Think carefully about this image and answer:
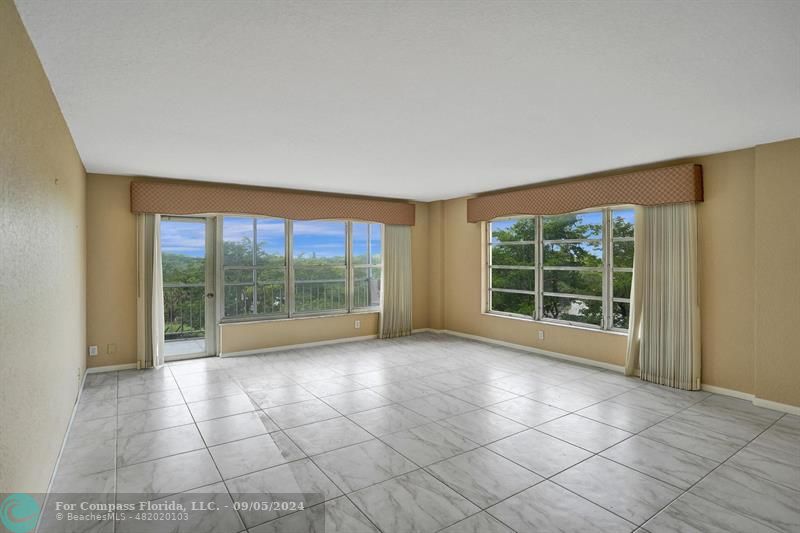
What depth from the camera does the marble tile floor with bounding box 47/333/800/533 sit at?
7.80ft

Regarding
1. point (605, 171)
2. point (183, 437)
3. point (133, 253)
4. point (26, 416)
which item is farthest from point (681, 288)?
point (133, 253)

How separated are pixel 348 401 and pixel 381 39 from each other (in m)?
3.28

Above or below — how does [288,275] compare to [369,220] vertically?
below

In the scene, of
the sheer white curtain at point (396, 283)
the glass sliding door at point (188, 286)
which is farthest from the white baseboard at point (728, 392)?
the glass sliding door at point (188, 286)

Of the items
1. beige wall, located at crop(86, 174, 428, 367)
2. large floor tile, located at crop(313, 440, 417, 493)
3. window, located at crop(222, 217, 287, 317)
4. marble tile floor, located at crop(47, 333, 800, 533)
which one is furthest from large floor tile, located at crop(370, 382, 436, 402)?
beige wall, located at crop(86, 174, 428, 367)

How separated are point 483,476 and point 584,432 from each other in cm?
120

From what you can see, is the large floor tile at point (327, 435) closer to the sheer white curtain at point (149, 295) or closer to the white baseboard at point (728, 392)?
the sheer white curtain at point (149, 295)

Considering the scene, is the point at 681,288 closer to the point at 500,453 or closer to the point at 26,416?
the point at 500,453

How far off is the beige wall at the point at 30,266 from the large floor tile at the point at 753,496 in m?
3.64

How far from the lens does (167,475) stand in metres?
2.79

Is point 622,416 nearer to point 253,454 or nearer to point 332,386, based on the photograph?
point 332,386

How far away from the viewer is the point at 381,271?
7570 mm

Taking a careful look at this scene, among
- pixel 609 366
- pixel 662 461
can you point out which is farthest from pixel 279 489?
pixel 609 366

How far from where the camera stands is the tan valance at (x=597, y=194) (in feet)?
14.7
